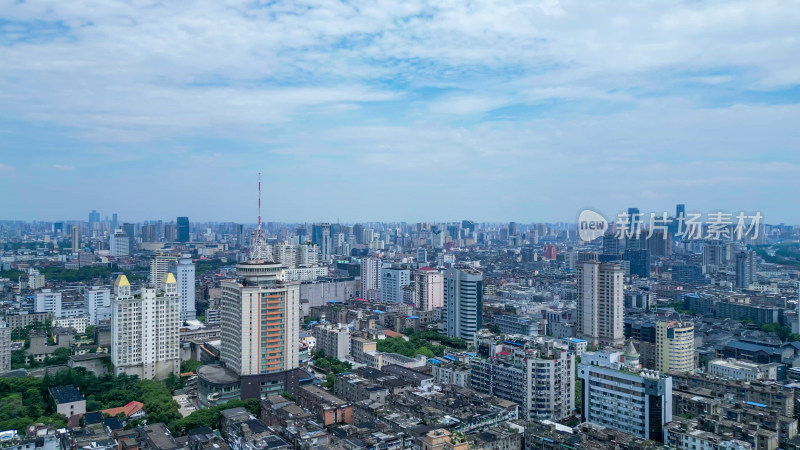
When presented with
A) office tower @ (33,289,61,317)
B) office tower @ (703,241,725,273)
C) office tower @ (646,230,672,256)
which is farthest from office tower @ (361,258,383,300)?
office tower @ (703,241,725,273)

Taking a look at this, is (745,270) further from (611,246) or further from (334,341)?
(334,341)

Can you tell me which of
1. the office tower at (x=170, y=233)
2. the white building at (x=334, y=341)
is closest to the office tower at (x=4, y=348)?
the white building at (x=334, y=341)

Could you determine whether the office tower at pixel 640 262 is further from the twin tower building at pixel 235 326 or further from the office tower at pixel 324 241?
the twin tower building at pixel 235 326

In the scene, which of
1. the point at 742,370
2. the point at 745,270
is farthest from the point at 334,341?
the point at 745,270

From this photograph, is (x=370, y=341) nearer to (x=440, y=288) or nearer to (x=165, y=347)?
(x=165, y=347)

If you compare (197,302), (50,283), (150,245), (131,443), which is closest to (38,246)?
(150,245)

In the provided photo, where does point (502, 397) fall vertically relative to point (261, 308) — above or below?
below

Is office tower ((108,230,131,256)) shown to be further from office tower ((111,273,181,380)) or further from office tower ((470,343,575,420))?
office tower ((470,343,575,420))
